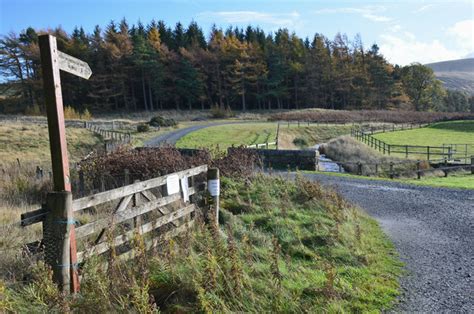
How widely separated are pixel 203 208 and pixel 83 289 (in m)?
3.66

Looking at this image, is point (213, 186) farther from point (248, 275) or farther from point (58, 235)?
point (58, 235)

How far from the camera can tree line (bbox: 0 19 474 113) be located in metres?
66.4

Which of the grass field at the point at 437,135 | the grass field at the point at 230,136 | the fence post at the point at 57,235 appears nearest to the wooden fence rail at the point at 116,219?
the fence post at the point at 57,235

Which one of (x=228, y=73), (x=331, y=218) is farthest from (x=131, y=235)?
(x=228, y=73)

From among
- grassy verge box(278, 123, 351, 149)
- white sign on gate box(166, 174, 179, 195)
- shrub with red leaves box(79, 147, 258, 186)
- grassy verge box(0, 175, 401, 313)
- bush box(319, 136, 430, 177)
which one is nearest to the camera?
grassy verge box(0, 175, 401, 313)

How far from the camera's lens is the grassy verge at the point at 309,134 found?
126ft

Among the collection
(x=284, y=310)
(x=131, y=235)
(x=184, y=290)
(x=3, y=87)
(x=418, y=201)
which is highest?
(x=3, y=87)

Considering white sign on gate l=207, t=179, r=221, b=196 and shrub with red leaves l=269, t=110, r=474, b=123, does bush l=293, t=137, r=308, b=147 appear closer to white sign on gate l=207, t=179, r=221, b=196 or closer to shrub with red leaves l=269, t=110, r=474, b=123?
shrub with red leaves l=269, t=110, r=474, b=123

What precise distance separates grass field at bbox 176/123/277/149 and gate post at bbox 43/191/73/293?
25.9 meters

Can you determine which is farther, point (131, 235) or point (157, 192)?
point (157, 192)

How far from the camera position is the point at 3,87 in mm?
65438

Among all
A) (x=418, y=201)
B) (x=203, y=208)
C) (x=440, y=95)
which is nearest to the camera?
(x=203, y=208)

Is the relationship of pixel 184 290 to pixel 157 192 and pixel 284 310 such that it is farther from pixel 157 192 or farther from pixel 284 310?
pixel 157 192

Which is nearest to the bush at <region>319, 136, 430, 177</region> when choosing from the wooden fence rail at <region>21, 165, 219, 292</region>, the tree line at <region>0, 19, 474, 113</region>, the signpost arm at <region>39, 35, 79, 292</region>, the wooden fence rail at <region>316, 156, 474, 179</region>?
the wooden fence rail at <region>316, 156, 474, 179</region>
